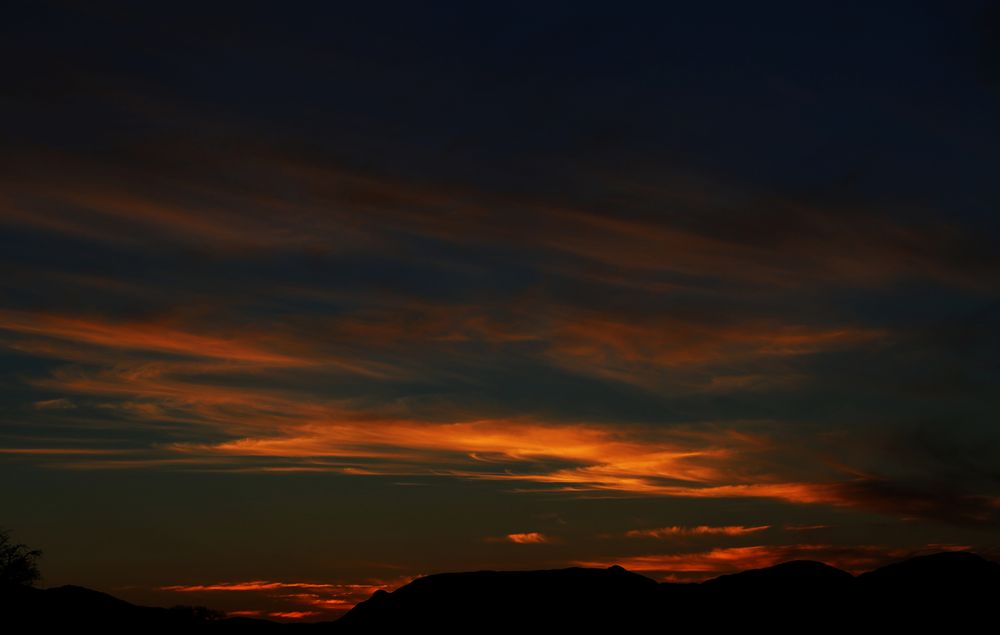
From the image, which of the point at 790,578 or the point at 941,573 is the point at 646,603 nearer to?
the point at 790,578

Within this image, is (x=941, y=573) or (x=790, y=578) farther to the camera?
(x=790, y=578)

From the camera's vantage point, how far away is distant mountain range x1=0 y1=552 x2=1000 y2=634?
108125mm

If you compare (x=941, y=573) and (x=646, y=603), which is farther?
(x=646, y=603)

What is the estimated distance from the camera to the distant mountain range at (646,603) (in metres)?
108

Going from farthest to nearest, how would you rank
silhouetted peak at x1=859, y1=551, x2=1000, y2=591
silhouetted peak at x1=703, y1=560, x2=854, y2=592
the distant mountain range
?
silhouetted peak at x1=703, y1=560, x2=854, y2=592, silhouetted peak at x1=859, y1=551, x2=1000, y2=591, the distant mountain range

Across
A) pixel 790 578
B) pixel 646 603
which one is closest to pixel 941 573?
pixel 790 578

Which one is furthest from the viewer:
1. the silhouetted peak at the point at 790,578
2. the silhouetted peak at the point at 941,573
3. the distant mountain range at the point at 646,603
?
the silhouetted peak at the point at 790,578

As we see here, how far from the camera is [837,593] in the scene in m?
124

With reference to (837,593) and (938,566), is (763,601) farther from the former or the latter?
(938,566)

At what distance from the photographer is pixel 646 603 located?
129625 mm

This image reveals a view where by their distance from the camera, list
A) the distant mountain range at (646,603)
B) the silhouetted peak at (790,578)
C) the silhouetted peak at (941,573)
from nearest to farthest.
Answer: the distant mountain range at (646,603) → the silhouetted peak at (941,573) → the silhouetted peak at (790,578)

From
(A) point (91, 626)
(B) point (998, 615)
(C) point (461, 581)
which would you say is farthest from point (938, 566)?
(A) point (91, 626)

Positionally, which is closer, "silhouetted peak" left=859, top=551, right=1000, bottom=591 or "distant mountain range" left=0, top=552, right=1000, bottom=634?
"distant mountain range" left=0, top=552, right=1000, bottom=634

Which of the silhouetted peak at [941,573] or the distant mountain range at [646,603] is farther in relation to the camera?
the silhouetted peak at [941,573]
